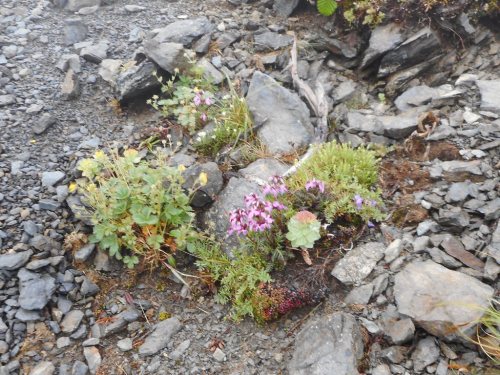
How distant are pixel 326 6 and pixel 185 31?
2091 mm

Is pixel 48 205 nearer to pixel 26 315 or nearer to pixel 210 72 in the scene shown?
pixel 26 315

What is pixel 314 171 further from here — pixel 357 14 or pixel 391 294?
pixel 357 14

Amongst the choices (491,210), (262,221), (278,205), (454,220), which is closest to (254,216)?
(262,221)

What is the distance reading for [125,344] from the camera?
15.3 feet

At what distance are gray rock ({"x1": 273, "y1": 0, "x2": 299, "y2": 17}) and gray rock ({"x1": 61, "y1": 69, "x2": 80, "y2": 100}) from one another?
333cm

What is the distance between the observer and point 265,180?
5602mm

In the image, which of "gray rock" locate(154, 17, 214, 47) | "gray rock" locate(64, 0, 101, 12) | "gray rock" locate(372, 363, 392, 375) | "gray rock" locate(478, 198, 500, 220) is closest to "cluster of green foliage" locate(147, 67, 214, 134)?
"gray rock" locate(154, 17, 214, 47)

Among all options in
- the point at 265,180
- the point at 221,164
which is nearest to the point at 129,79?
the point at 221,164

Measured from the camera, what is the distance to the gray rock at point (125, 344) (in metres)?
4.62

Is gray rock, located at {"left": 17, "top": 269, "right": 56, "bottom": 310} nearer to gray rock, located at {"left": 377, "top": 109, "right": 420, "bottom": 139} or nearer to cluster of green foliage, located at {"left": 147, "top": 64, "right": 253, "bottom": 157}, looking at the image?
cluster of green foliage, located at {"left": 147, "top": 64, "right": 253, "bottom": 157}

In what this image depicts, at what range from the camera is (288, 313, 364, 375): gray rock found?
12.8 ft

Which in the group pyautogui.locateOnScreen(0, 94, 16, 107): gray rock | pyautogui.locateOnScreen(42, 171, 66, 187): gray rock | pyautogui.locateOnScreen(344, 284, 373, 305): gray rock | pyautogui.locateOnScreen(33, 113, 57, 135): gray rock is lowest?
pyautogui.locateOnScreen(42, 171, 66, 187): gray rock

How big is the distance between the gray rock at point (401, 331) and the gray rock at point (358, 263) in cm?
58

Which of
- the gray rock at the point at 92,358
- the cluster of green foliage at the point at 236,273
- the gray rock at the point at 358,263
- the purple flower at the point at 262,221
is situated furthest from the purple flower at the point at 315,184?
the gray rock at the point at 92,358
